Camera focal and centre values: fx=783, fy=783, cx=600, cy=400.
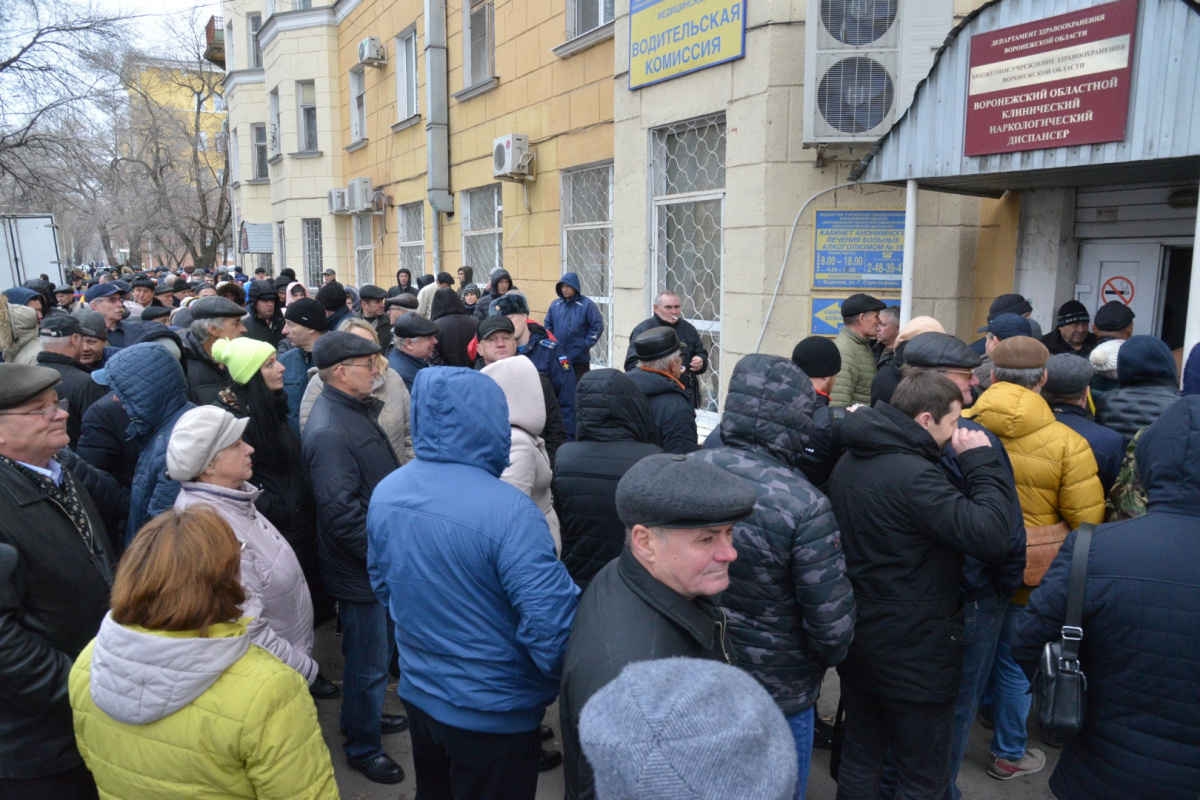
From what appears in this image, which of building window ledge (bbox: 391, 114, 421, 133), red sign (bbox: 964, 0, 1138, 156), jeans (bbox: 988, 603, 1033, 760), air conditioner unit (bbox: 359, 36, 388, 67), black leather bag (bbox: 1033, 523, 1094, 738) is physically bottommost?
jeans (bbox: 988, 603, 1033, 760)

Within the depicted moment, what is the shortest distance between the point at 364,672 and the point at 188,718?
1621 mm

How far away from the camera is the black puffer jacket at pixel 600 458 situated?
115 inches

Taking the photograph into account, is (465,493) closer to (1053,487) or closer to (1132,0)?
(1053,487)

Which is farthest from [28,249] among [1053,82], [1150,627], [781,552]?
[1150,627]

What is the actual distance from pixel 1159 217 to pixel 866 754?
4.09 m

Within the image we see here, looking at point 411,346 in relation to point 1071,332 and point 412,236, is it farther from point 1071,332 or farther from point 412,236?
point 412,236

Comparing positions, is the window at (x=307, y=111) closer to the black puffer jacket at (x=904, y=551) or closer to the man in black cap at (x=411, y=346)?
the man in black cap at (x=411, y=346)

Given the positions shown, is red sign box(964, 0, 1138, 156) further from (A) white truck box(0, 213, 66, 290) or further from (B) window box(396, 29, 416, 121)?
(A) white truck box(0, 213, 66, 290)

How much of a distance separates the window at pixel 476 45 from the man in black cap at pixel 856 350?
7.40 meters

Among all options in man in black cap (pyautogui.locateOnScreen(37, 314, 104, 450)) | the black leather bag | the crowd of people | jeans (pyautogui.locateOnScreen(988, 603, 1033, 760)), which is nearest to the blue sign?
the crowd of people

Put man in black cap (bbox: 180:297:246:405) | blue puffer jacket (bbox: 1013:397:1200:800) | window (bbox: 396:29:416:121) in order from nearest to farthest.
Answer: blue puffer jacket (bbox: 1013:397:1200:800), man in black cap (bbox: 180:297:246:405), window (bbox: 396:29:416:121)

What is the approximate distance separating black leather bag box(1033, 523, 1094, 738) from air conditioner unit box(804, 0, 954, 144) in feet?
13.7

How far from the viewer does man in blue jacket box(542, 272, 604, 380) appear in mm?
7652

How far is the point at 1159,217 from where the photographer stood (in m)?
4.83
